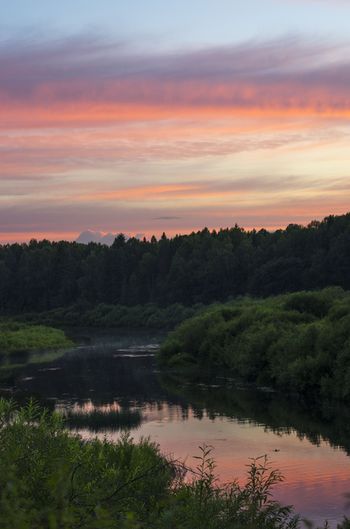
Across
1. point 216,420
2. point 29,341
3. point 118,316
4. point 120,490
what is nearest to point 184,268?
point 118,316

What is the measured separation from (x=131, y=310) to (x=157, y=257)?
103 ft

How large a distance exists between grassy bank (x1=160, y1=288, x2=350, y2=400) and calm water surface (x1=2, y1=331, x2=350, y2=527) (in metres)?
2.39

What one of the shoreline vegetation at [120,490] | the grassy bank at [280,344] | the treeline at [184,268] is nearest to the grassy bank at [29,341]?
the grassy bank at [280,344]

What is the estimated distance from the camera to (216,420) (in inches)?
1609

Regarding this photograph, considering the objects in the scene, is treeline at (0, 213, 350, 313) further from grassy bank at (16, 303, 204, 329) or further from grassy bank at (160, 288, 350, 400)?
grassy bank at (160, 288, 350, 400)

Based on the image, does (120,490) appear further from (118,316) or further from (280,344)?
(118,316)

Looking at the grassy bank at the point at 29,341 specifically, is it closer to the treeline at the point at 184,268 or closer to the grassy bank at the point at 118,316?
the grassy bank at the point at 118,316

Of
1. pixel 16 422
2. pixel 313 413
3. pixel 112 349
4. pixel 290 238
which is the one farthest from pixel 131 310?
pixel 16 422

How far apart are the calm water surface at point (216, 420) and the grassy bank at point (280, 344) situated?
7.85 ft

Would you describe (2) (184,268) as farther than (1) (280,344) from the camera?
Yes

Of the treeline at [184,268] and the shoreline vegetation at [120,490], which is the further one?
the treeline at [184,268]

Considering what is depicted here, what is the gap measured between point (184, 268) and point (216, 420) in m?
108

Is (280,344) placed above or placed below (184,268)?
below

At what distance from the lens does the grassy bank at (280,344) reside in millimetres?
50188
